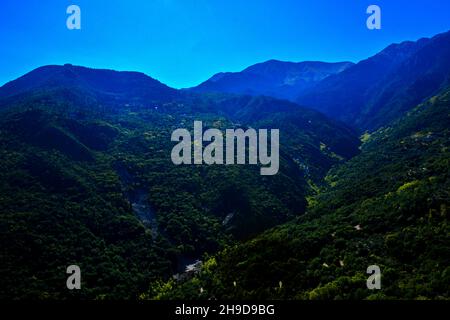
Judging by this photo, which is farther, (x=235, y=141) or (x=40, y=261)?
(x=235, y=141)

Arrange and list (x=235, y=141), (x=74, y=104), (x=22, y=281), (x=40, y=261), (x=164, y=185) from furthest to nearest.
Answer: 1. (x=74, y=104)
2. (x=235, y=141)
3. (x=164, y=185)
4. (x=40, y=261)
5. (x=22, y=281)

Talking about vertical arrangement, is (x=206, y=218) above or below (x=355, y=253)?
below

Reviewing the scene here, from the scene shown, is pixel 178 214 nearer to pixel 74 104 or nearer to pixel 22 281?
pixel 22 281

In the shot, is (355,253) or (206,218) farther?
(206,218)

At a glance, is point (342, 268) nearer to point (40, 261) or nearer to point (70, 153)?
point (40, 261)

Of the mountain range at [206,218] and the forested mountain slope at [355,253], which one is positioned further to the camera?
the mountain range at [206,218]

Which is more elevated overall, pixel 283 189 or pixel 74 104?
pixel 74 104

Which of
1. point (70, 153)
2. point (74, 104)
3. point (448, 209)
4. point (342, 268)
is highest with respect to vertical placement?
point (74, 104)

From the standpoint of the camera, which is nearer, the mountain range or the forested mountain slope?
the forested mountain slope

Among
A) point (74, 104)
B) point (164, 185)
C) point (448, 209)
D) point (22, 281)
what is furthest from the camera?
point (74, 104)
